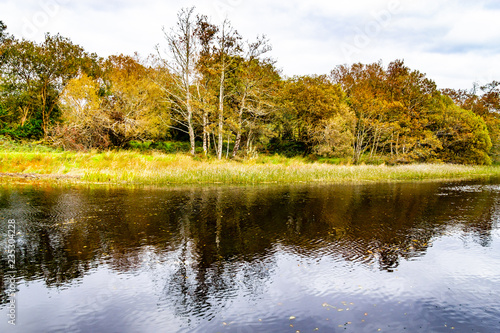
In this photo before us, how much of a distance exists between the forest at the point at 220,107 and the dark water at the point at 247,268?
20.8 metres

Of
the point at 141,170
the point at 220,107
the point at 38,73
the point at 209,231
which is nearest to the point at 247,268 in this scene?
the point at 209,231

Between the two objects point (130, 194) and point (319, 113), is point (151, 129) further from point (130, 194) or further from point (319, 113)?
point (130, 194)

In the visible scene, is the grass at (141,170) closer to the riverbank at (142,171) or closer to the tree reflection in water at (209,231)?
the riverbank at (142,171)

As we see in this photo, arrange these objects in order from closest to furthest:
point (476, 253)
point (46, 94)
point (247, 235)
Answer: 1. point (476, 253)
2. point (247, 235)
3. point (46, 94)

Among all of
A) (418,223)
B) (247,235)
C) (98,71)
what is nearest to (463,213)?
(418,223)

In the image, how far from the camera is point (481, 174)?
126 feet

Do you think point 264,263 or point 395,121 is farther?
point 395,121

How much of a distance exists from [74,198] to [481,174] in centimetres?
4090

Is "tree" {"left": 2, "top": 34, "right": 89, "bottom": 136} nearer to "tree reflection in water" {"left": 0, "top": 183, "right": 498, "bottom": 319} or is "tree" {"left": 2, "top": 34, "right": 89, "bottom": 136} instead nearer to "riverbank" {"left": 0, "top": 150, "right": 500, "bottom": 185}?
"riverbank" {"left": 0, "top": 150, "right": 500, "bottom": 185}

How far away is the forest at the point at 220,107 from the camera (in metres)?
33.5

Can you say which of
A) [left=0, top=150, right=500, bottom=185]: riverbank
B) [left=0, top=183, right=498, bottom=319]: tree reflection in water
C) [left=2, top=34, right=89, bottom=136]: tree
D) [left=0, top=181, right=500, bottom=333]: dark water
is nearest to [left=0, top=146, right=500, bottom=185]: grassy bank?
[left=0, top=150, right=500, bottom=185]: riverbank

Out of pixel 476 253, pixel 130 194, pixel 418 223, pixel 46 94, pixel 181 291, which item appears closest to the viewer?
pixel 181 291

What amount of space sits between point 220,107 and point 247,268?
27.8 meters

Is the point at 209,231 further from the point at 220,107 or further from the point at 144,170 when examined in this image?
the point at 220,107
